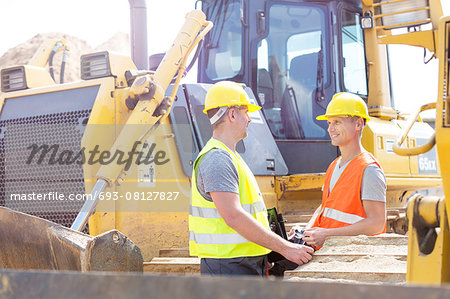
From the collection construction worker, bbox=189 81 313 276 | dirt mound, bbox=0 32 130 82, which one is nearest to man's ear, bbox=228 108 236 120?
construction worker, bbox=189 81 313 276

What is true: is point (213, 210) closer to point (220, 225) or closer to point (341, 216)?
point (220, 225)

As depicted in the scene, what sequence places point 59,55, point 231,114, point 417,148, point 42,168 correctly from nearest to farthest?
point 417,148 → point 231,114 → point 42,168 → point 59,55

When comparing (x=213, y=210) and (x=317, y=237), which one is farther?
(x=317, y=237)

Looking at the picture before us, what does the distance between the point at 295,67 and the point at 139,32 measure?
6.00 feet

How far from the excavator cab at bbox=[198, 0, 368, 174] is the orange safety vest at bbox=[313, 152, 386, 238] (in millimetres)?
2236

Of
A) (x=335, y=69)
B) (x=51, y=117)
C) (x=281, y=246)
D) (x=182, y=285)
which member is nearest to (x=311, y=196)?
(x=335, y=69)

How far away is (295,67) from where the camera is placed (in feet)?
19.0

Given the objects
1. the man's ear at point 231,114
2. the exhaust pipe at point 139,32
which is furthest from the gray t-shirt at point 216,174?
the exhaust pipe at point 139,32

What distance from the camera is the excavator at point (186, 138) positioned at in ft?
5.95

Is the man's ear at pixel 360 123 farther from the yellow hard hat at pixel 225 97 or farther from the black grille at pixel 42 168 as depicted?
the black grille at pixel 42 168

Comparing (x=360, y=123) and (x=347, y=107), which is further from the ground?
(x=347, y=107)

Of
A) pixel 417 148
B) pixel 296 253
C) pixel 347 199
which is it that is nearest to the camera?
pixel 417 148

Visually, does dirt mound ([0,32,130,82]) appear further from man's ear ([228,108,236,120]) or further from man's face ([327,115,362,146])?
man's ear ([228,108,236,120])

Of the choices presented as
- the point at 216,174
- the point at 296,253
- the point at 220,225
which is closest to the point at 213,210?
the point at 220,225
